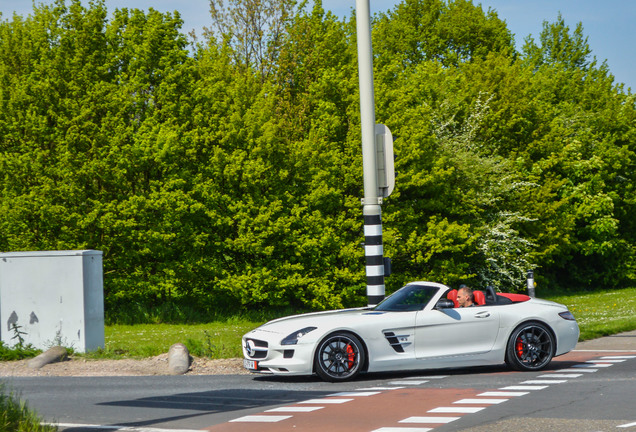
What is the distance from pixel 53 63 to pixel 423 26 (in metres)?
28.3

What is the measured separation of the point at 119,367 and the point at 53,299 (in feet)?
6.84

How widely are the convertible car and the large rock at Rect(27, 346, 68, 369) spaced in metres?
3.55

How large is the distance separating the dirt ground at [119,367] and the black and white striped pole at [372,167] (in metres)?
2.90

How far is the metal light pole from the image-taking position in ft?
48.9

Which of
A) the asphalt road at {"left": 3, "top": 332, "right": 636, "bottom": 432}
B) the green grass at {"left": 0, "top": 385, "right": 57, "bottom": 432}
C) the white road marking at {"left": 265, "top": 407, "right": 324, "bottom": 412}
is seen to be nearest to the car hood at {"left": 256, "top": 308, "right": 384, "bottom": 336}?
the asphalt road at {"left": 3, "top": 332, "right": 636, "bottom": 432}

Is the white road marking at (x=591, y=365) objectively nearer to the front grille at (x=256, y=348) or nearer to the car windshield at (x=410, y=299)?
the car windshield at (x=410, y=299)

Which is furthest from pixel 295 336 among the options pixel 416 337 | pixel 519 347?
pixel 519 347

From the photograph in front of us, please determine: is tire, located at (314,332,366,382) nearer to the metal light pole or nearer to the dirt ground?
the dirt ground

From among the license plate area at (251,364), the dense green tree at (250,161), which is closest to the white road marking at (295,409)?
the license plate area at (251,364)

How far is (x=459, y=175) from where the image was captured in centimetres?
3822

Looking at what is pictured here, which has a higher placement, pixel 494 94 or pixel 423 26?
pixel 423 26

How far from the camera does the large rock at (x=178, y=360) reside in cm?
1290

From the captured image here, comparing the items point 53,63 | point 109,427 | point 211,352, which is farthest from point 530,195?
point 109,427

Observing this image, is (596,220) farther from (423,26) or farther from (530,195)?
(423,26)
